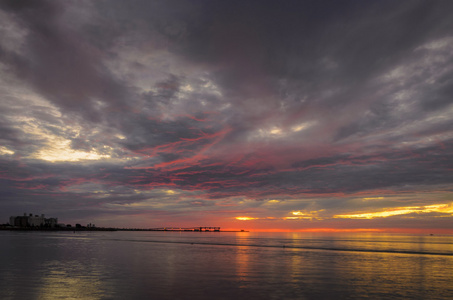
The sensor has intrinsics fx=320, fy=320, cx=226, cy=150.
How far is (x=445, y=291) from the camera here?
3028cm

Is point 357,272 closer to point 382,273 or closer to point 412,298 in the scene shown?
point 382,273

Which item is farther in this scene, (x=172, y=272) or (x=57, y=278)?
(x=172, y=272)

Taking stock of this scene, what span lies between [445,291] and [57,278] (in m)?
38.3

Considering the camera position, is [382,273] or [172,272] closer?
[172,272]

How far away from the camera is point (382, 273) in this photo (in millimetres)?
41625

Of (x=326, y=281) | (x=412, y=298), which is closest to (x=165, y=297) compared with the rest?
(x=326, y=281)

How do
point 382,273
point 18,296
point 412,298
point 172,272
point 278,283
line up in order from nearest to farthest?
point 18,296
point 412,298
point 278,283
point 172,272
point 382,273

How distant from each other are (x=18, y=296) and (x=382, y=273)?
40373 millimetres

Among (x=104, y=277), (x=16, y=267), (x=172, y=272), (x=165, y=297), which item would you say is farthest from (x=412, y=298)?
(x=16, y=267)

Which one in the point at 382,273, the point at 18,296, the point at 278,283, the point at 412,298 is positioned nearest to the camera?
the point at 18,296

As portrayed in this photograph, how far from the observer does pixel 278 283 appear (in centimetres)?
3231

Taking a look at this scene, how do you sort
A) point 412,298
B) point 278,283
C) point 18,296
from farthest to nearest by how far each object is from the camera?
point 278,283 < point 412,298 < point 18,296

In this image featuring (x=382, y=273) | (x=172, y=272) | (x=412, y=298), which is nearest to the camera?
(x=412, y=298)

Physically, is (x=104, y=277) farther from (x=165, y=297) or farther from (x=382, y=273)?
(x=382, y=273)
